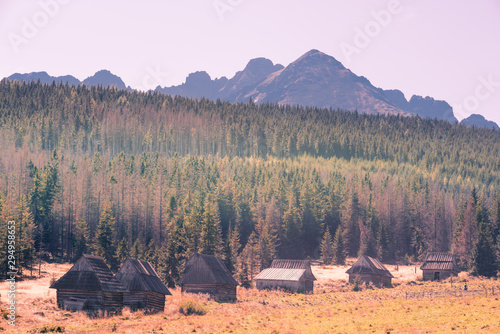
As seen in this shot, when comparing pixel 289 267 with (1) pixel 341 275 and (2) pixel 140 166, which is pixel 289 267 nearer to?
(1) pixel 341 275

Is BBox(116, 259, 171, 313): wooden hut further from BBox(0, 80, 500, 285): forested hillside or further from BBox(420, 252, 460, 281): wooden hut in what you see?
BBox(420, 252, 460, 281): wooden hut

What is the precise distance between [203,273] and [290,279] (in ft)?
53.8

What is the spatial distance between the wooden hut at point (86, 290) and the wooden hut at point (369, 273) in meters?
46.4

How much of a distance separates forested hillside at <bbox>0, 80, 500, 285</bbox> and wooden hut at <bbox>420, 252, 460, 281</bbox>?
295 cm

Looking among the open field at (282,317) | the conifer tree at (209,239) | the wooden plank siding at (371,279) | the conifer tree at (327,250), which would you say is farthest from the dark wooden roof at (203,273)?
the conifer tree at (327,250)

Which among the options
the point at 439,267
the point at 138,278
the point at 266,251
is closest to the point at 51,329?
the point at 138,278

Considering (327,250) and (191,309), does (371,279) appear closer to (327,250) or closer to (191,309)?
(327,250)

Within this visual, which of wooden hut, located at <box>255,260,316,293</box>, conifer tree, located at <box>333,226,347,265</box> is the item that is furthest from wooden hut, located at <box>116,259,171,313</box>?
conifer tree, located at <box>333,226,347,265</box>

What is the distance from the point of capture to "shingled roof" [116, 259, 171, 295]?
179 ft

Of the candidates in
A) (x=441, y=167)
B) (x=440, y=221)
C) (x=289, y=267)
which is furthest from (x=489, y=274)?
(x=441, y=167)

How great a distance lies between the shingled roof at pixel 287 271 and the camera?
82.4 m

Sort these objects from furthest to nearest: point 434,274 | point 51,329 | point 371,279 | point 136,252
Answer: point 434,274 → point 371,279 → point 136,252 → point 51,329

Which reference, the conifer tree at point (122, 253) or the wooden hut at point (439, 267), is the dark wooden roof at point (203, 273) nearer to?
the conifer tree at point (122, 253)

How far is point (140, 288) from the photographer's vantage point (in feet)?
177
